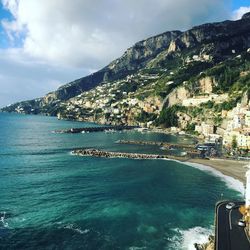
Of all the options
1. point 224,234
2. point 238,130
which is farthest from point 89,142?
point 224,234

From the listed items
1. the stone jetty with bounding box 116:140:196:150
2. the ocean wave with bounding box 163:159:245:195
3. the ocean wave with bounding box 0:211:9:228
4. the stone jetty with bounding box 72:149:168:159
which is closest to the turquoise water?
the ocean wave with bounding box 0:211:9:228

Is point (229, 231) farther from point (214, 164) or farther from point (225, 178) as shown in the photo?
point (214, 164)

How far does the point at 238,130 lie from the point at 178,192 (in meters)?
74.8

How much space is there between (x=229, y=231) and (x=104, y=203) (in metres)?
30.6

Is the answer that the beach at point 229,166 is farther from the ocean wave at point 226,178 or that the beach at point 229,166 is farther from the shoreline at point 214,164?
the ocean wave at point 226,178

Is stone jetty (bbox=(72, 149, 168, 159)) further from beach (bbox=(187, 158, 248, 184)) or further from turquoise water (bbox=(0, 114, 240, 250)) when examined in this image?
beach (bbox=(187, 158, 248, 184))

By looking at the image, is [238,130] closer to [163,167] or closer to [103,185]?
[163,167]

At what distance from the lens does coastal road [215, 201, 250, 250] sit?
46.2m

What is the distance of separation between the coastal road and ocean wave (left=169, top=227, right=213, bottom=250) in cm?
396

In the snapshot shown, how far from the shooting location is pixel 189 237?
5769cm

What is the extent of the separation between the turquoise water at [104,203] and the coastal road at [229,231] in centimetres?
468

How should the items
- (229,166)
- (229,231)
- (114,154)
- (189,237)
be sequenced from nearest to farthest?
(229,231) → (189,237) → (229,166) → (114,154)

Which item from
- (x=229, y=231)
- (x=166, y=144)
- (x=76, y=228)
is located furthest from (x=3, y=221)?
(x=166, y=144)

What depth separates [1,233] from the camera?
187ft
